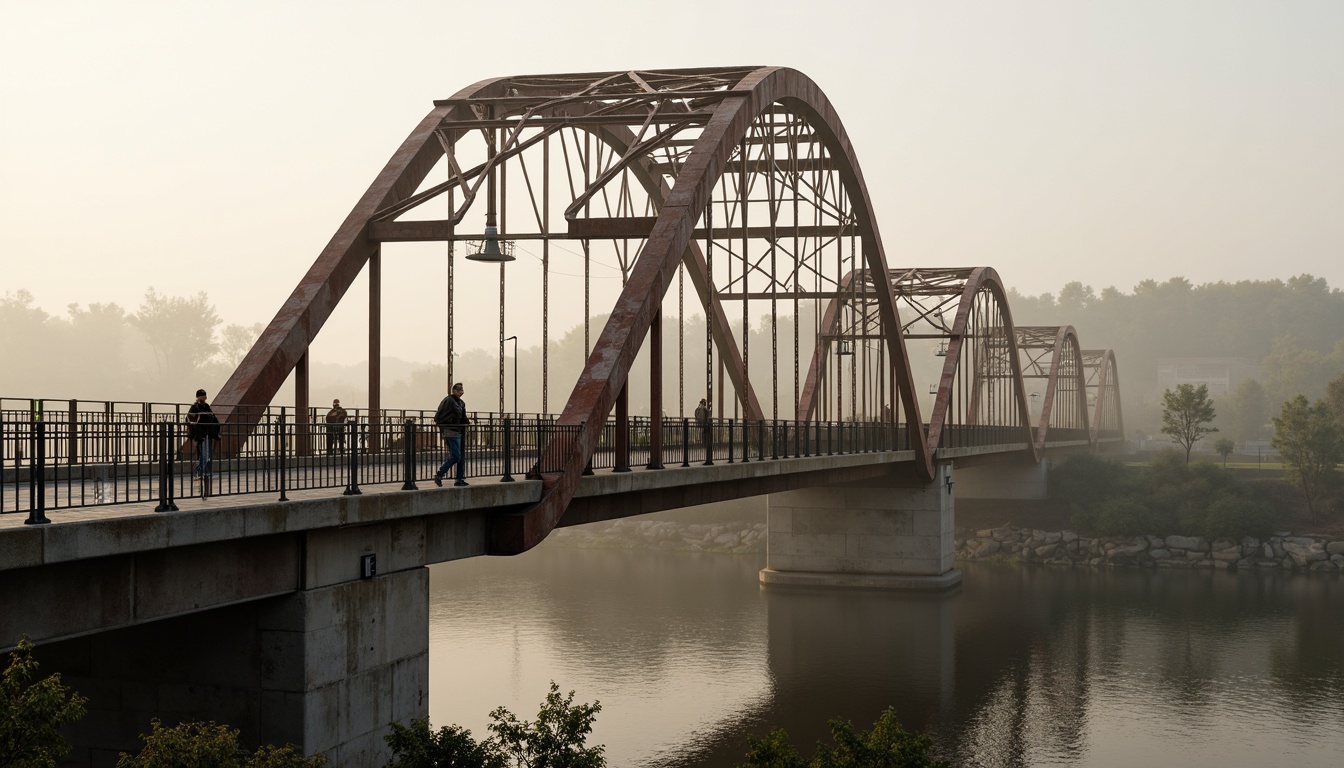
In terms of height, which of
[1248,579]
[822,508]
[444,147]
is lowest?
[1248,579]

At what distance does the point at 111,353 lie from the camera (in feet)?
442

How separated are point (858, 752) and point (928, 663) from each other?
18.7 m

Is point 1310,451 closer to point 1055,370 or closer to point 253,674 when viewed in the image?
point 1055,370

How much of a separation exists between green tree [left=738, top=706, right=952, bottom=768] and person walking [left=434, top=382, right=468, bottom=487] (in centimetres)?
515

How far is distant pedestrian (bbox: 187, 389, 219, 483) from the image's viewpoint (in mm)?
15148

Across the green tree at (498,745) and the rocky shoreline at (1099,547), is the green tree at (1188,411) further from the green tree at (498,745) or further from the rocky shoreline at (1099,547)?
the green tree at (498,745)

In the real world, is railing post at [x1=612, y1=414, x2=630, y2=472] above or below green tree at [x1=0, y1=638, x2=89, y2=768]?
above

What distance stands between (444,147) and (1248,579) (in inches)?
1641

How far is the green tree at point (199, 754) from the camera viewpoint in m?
12.6

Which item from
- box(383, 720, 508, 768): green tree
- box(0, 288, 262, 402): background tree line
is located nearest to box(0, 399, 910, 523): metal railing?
box(383, 720, 508, 768): green tree

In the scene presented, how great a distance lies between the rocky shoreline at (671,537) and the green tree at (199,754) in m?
50.0

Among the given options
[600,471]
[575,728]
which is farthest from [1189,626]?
[575,728]

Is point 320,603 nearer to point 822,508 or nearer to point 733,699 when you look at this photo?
point 733,699

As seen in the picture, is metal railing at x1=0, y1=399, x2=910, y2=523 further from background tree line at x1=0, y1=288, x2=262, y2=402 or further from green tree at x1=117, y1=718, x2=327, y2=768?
background tree line at x1=0, y1=288, x2=262, y2=402
